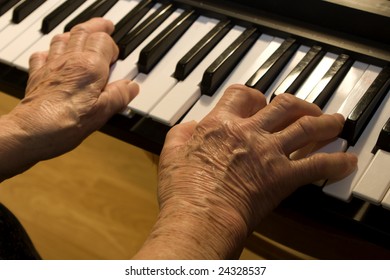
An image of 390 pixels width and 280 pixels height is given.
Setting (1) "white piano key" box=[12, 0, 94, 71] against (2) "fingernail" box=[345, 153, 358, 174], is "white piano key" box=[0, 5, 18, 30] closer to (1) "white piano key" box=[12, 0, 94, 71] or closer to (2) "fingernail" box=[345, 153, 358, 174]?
(1) "white piano key" box=[12, 0, 94, 71]

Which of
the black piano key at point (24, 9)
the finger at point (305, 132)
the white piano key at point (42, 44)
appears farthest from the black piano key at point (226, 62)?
the black piano key at point (24, 9)

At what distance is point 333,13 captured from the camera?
3.48ft

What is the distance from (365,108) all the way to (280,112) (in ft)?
0.50

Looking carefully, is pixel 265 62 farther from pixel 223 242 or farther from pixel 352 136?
pixel 223 242

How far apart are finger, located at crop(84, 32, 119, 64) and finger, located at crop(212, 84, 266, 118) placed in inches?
11.2

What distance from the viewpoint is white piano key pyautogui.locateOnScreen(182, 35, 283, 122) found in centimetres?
97

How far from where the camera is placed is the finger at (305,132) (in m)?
0.82

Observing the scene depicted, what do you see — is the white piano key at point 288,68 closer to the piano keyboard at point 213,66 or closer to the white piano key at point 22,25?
the piano keyboard at point 213,66

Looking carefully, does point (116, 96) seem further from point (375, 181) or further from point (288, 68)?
point (375, 181)

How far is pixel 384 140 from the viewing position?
2.81ft

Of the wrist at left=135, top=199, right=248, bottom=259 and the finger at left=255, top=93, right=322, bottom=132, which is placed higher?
the finger at left=255, top=93, right=322, bottom=132

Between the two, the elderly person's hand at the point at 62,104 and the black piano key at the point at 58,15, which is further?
the black piano key at the point at 58,15

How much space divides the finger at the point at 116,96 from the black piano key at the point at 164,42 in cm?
6

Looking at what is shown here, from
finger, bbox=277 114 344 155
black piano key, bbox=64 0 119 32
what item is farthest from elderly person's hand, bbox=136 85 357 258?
black piano key, bbox=64 0 119 32
